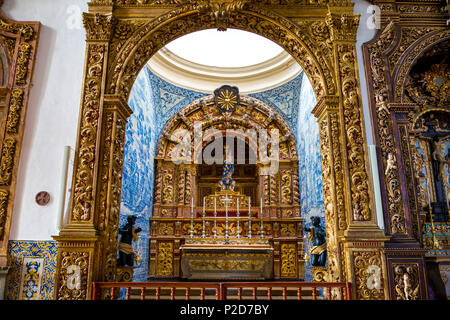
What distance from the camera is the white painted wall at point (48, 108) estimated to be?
17.1ft

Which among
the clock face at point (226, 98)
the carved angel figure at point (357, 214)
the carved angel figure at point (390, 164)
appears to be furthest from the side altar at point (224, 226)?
the carved angel figure at point (390, 164)

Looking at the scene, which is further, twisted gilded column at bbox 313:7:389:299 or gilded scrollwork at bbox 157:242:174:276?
gilded scrollwork at bbox 157:242:174:276

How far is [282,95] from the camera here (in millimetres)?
11219

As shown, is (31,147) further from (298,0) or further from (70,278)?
(298,0)

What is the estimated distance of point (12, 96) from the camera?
557 centimetres

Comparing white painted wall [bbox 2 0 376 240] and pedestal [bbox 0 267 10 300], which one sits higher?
white painted wall [bbox 2 0 376 240]

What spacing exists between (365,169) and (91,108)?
167 inches

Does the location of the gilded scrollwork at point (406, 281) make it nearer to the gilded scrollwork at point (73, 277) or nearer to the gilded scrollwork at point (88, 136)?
the gilded scrollwork at point (73, 277)

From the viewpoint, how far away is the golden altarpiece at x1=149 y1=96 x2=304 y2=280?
9016mm

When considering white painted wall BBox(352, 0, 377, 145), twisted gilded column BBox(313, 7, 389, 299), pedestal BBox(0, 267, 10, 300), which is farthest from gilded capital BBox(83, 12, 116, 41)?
white painted wall BBox(352, 0, 377, 145)

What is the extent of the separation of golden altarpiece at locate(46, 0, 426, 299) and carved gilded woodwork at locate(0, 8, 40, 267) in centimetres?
87

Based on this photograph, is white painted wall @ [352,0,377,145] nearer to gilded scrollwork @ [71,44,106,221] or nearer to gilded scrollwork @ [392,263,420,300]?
gilded scrollwork @ [392,263,420,300]

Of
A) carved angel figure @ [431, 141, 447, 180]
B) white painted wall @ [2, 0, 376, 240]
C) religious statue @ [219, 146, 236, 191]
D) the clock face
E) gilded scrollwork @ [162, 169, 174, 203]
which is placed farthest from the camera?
the clock face

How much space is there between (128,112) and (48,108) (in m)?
1.19
